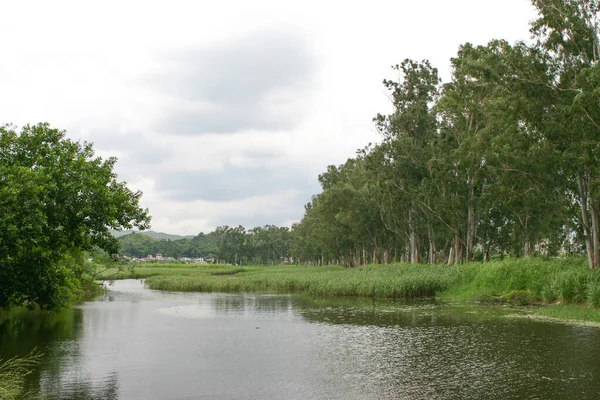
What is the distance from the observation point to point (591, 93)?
24.0 m

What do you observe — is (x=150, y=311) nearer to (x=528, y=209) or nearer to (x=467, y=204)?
(x=467, y=204)

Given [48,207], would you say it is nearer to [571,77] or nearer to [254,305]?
[254,305]

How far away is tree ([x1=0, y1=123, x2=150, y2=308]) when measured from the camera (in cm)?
1748

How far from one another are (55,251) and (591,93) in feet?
80.0

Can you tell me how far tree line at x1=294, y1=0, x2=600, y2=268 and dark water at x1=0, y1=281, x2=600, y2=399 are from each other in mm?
10104

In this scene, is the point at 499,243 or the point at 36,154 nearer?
the point at 36,154

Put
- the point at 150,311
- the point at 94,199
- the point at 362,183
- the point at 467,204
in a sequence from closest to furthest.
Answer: the point at 94,199 < the point at 150,311 < the point at 467,204 < the point at 362,183

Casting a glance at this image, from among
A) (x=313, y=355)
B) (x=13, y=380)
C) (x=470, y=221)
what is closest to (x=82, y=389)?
(x=13, y=380)

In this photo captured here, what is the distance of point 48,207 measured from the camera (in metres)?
19.3

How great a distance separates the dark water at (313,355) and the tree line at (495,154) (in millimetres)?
10104

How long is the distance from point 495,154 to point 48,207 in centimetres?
2601

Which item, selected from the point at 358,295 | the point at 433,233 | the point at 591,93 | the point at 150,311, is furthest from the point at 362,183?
the point at 591,93

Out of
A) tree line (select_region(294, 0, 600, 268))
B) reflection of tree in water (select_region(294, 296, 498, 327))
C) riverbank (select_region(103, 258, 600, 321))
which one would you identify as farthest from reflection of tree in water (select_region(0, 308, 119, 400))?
tree line (select_region(294, 0, 600, 268))

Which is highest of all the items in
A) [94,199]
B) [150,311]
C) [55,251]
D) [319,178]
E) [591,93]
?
[319,178]
